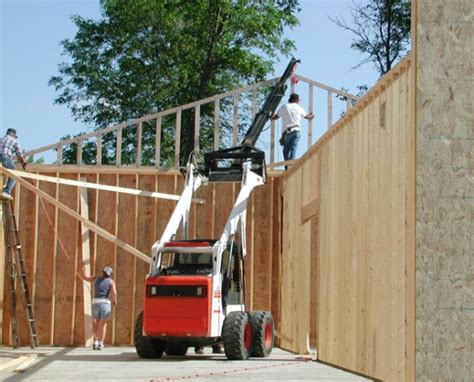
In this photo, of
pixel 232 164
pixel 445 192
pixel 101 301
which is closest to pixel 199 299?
pixel 232 164

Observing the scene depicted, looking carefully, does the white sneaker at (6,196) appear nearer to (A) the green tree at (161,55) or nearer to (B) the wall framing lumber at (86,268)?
(B) the wall framing lumber at (86,268)

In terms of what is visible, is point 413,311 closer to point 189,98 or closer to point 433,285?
point 433,285

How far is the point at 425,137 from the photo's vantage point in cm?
789

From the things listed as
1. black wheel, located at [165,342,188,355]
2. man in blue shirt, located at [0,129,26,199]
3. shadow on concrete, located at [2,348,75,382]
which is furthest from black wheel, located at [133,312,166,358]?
man in blue shirt, located at [0,129,26,199]

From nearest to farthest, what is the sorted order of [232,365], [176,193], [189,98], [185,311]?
[232,365] → [185,311] → [176,193] → [189,98]

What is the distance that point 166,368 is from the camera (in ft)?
38.1

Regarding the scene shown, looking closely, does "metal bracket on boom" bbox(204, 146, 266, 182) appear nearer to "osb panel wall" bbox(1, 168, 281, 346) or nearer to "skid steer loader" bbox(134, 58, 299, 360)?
"skid steer loader" bbox(134, 58, 299, 360)

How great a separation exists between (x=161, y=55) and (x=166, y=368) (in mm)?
21086

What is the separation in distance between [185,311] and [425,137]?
230 inches

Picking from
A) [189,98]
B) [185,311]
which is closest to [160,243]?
[185,311]

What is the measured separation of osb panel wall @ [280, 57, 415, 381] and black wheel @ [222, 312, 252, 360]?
44.3 inches

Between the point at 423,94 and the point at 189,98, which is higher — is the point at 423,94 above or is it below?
below

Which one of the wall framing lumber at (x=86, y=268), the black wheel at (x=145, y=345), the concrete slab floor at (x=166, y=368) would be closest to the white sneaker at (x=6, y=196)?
the wall framing lumber at (x=86, y=268)

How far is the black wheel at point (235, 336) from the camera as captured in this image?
12.9m
